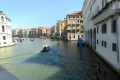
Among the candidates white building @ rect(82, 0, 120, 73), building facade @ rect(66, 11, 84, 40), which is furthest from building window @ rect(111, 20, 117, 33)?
building facade @ rect(66, 11, 84, 40)

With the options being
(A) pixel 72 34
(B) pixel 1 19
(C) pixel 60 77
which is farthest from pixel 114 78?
(A) pixel 72 34

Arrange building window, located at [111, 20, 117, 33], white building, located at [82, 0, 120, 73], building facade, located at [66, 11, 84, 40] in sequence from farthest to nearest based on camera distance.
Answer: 1. building facade, located at [66, 11, 84, 40]
2. building window, located at [111, 20, 117, 33]
3. white building, located at [82, 0, 120, 73]

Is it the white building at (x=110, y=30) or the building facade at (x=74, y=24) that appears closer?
the white building at (x=110, y=30)

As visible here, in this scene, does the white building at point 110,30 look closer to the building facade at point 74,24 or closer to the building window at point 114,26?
the building window at point 114,26

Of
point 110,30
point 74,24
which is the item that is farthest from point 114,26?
point 74,24

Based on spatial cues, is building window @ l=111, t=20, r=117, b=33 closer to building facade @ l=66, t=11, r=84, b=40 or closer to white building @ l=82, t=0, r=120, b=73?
white building @ l=82, t=0, r=120, b=73

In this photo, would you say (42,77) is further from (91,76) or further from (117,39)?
(117,39)

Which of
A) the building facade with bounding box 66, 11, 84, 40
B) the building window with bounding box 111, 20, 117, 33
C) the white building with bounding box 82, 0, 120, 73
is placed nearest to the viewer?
the white building with bounding box 82, 0, 120, 73

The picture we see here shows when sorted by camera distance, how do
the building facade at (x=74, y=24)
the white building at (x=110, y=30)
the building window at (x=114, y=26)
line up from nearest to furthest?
the white building at (x=110, y=30) < the building window at (x=114, y=26) < the building facade at (x=74, y=24)

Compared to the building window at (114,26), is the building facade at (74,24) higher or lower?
higher

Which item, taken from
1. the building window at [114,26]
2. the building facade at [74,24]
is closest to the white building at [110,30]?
the building window at [114,26]

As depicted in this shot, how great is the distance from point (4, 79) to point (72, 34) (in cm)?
6073

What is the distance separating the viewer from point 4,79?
3043mm

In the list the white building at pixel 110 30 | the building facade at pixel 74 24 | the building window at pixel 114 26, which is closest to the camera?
the white building at pixel 110 30
